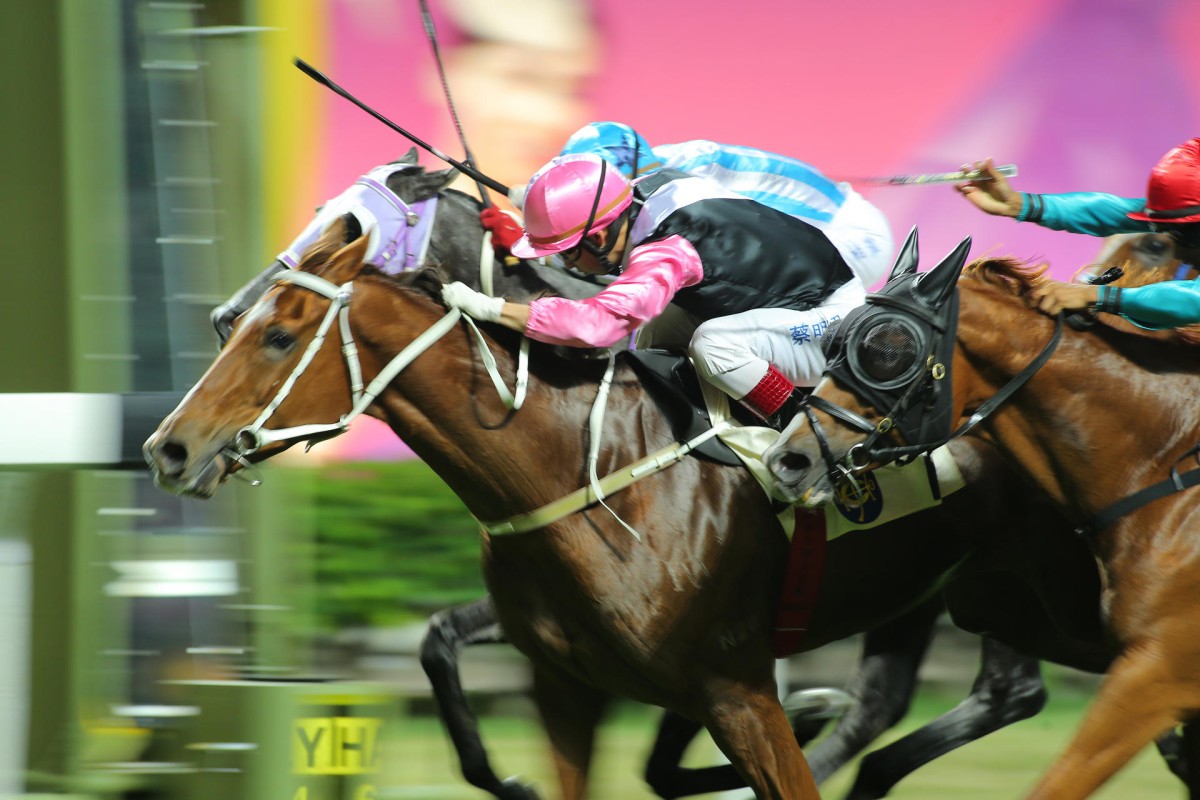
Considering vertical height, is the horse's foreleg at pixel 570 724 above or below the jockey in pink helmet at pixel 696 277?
below

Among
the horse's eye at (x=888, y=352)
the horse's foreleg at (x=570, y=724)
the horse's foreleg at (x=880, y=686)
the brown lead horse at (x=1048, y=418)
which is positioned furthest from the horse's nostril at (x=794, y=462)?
the horse's foreleg at (x=880, y=686)

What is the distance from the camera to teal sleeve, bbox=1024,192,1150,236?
3.77 m

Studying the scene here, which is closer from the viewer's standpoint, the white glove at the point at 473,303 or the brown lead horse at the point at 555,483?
the brown lead horse at the point at 555,483

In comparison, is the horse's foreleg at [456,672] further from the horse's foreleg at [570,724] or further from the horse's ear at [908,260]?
the horse's ear at [908,260]

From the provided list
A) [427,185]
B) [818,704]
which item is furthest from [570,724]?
[427,185]

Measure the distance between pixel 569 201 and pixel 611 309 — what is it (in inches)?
12.3

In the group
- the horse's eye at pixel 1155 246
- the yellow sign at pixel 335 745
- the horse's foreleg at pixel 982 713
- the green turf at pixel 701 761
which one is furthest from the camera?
the green turf at pixel 701 761

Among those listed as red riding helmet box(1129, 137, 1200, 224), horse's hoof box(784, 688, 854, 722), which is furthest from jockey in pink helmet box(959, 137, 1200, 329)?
horse's hoof box(784, 688, 854, 722)

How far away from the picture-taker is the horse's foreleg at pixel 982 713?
13.1 feet

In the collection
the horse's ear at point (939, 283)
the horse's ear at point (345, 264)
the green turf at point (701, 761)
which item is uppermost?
the horse's ear at point (939, 283)

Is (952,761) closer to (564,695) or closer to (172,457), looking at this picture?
(564,695)

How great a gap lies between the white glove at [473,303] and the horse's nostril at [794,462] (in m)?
0.74

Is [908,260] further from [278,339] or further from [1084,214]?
[278,339]

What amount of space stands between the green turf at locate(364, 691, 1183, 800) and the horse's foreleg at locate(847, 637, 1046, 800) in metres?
0.72
